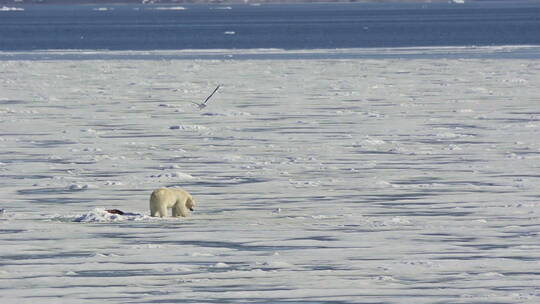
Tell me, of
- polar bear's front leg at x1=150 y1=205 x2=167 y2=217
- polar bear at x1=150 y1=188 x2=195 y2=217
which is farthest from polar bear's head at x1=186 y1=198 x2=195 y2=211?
polar bear's front leg at x1=150 y1=205 x2=167 y2=217

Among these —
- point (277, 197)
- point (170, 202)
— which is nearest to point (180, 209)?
point (170, 202)


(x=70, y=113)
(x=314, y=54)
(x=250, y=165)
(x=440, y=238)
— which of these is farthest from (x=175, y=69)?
(x=440, y=238)

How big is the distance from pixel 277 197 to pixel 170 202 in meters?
1.19

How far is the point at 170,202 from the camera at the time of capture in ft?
31.4

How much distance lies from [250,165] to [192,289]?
5.38 meters

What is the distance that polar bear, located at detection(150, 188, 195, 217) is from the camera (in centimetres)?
950

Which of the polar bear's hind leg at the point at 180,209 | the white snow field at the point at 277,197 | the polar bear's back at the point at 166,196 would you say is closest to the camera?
the white snow field at the point at 277,197

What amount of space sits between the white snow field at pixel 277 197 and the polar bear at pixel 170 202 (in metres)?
0.08

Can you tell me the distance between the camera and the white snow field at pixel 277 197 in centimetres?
734

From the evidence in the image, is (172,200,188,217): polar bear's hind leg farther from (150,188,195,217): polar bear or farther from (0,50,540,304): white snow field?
(0,50,540,304): white snow field

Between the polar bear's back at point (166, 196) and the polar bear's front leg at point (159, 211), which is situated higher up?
the polar bear's back at point (166, 196)

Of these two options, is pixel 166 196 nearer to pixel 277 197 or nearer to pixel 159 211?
pixel 159 211

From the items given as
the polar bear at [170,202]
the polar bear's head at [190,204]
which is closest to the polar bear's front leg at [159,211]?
the polar bear at [170,202]

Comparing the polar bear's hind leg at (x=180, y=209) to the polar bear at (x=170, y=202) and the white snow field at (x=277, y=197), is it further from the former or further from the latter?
the white snow field at (x=277, y=197)
